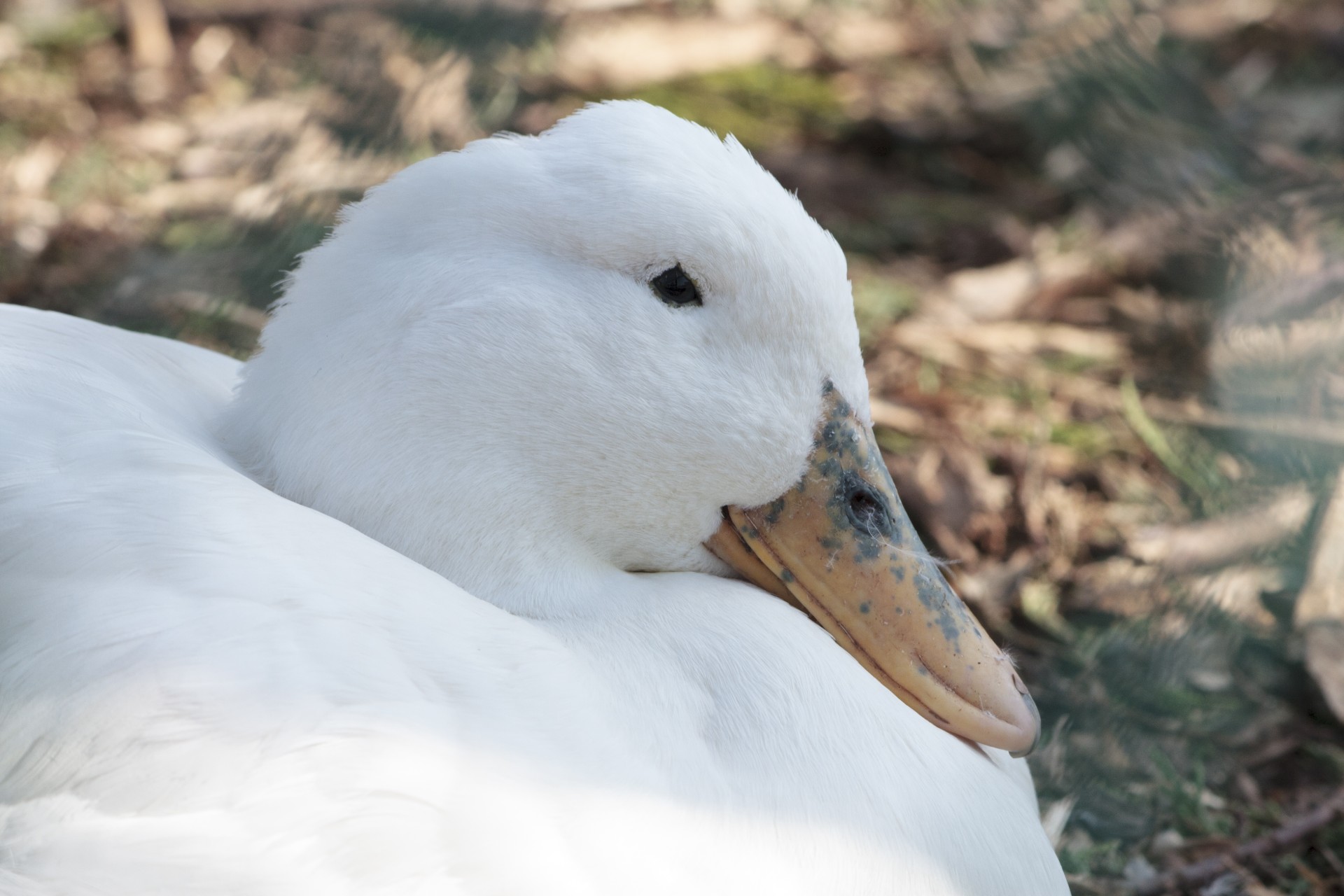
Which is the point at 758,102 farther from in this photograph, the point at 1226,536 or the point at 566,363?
the point at 566,363

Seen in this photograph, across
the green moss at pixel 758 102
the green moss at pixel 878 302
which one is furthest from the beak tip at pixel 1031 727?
the green moss at pixel 758 102

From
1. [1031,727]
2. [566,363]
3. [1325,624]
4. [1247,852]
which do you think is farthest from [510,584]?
[1325,624]

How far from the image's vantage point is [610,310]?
1.58m

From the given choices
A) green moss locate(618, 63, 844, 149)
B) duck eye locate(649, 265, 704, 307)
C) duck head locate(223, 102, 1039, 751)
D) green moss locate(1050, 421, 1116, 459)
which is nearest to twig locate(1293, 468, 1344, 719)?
green moss locate(1050, 421, 1116, 459)

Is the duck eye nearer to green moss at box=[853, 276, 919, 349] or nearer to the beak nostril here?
the beak nostril

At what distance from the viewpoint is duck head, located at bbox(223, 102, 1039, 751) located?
154 cm

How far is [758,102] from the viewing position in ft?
13.1

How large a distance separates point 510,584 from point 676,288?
0.39m

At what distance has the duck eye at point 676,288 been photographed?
1572mm

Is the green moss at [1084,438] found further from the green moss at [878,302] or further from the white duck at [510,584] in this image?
the white duck at [510,584]

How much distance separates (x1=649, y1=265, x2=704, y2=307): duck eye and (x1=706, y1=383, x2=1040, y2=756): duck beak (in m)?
0.20

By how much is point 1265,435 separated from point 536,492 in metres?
0.99

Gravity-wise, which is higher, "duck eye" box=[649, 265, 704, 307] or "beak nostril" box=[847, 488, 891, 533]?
"duck eye" box=[649, 265, 704, 307]

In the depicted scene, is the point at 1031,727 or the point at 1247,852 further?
the point at 1247,852
